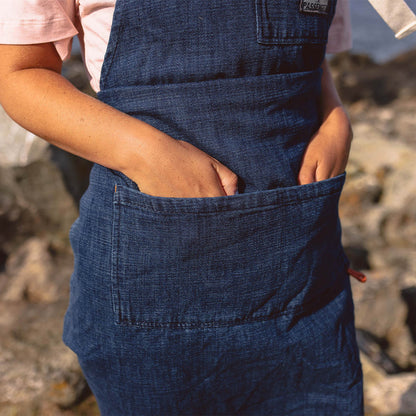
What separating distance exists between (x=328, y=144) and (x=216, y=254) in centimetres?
35

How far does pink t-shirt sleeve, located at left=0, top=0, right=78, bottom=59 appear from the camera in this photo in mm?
686

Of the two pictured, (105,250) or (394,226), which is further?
(394,226)

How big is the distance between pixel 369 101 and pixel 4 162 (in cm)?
696

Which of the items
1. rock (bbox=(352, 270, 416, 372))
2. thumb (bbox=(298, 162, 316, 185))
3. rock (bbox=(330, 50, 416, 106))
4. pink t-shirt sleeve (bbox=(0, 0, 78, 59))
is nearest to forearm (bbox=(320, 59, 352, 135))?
thumb (bbox=(298, 162, 316, 185))

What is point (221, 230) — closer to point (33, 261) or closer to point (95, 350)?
point (95, 350)

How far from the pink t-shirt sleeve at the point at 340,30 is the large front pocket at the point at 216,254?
403 millimetres

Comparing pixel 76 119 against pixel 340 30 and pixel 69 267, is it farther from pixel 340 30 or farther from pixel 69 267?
pixel 69 267

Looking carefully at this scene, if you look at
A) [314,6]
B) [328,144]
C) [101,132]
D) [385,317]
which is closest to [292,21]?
[314,6]

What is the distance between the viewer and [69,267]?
2.55 meters

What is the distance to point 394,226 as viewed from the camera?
135 inches

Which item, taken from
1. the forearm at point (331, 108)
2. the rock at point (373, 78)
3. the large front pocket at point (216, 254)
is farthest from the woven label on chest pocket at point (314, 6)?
the rock at point (373, 78)

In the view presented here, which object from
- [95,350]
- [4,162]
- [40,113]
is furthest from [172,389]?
[4,162]

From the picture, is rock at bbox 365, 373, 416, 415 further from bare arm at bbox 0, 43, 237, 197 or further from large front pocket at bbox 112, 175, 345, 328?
bare arm at bbox 0, 43, 237, 197

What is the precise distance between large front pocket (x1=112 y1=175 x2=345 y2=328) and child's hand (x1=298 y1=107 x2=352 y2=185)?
39 millimetres
